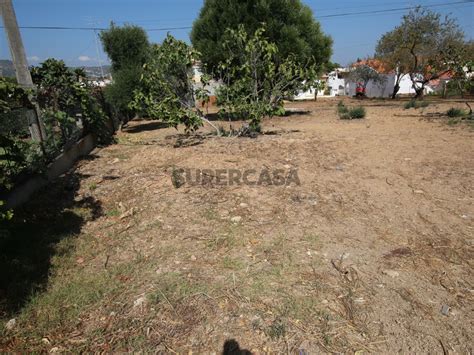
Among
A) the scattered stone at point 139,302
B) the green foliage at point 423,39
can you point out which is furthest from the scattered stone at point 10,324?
the green foliage at point 423,39

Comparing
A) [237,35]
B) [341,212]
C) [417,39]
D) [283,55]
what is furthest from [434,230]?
[417,39]

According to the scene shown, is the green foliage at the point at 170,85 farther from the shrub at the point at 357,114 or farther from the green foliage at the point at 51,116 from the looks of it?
the shrub at the point at 357,114

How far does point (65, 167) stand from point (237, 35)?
4.92m

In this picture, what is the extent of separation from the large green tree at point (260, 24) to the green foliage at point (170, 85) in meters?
4.00

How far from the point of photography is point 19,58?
5246 mm

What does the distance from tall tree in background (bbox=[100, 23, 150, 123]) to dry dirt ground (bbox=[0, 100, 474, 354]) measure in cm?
566

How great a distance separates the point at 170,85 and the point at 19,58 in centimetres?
299

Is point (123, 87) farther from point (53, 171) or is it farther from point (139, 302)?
point (139, 302)

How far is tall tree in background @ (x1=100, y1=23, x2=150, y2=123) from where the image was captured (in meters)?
10.1

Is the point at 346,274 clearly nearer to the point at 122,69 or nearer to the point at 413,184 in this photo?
the point at 413,184

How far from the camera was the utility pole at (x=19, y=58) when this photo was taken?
16.2 feet

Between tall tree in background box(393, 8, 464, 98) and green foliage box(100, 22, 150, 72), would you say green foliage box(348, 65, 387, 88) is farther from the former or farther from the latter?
green foliage box(100, 22, 150, 72)

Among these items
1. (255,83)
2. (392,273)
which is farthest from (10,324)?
(255,83)

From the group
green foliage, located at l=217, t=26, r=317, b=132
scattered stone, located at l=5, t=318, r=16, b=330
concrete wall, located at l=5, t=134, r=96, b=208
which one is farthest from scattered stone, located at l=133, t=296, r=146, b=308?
green foliage, located at l=217, t=26, r=317, b=132
